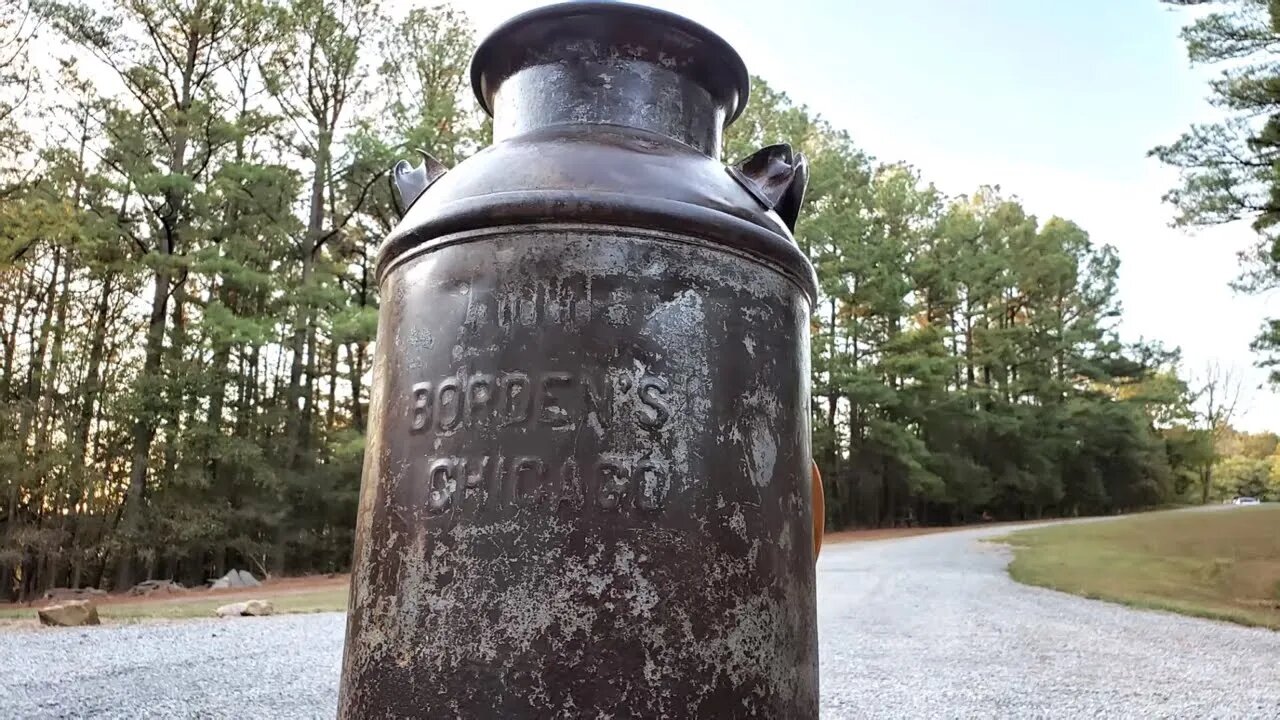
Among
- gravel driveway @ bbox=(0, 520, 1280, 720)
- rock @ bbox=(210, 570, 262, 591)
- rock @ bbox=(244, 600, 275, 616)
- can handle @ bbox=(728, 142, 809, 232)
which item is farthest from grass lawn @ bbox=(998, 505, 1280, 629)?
rock @ bbox=(210, 570, 262, 591)

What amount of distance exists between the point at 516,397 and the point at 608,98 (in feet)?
2.77

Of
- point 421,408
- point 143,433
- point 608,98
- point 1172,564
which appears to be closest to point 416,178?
point 608,98

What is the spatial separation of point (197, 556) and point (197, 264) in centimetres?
601

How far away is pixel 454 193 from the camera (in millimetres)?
2035

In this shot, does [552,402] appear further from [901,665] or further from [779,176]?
[901,665]

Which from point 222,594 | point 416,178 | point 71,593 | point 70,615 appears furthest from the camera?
point 71,593

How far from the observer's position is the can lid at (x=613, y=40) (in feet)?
7.20

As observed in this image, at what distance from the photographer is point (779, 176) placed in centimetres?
228

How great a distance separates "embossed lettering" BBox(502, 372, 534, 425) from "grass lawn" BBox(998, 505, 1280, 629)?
32.0 ft

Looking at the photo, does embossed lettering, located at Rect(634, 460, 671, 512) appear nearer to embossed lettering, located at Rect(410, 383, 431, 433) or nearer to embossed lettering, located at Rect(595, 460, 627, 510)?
embossed lettering, located at Rect(595, 460, 627, 510)

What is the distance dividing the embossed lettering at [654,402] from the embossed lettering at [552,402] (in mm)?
142

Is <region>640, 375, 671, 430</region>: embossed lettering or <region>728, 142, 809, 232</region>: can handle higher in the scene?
<region>728, 142, 809, 232</region>: can handle

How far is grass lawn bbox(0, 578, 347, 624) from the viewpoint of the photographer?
9539 millimetres

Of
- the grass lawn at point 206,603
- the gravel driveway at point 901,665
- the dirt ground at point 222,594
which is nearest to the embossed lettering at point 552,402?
the gravel driveway at point 901,665
